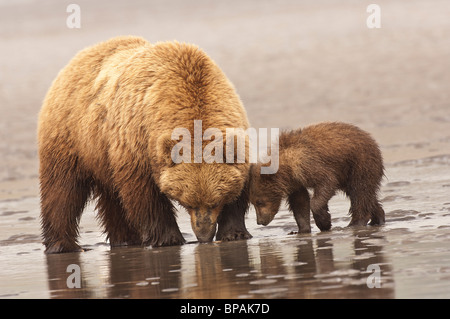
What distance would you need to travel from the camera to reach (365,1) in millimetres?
31906

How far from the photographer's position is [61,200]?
35.0 ft

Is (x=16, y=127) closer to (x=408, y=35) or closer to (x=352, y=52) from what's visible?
(x=352, y=52)

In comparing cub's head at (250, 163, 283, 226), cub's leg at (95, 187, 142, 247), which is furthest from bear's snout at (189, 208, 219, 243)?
cub's leg at (95, 187, 142, 247)

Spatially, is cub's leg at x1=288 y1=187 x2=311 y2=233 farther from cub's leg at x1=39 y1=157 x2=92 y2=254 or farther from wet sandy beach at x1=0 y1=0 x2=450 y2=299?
cub's leg at x1=39 y1=157 x2=92 y2=254

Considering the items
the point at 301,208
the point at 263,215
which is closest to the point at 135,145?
the point at 263,215

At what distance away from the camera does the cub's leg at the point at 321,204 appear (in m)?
9.68

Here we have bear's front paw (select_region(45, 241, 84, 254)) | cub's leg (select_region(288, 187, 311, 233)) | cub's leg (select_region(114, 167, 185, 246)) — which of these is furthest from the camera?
bear's front paw (select_region(45, 241, 84, 254))

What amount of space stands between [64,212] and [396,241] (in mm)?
4071

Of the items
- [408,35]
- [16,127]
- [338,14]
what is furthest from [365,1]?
[16,127]

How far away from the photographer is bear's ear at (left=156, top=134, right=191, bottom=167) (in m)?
8.93

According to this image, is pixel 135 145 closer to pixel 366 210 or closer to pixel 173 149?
pixel 173 149

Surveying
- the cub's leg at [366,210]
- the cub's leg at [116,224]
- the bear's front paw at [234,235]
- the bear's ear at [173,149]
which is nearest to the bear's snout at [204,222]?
the bear's front paw at [234,235]

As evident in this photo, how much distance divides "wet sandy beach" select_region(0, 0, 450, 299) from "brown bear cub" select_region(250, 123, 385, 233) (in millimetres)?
270
